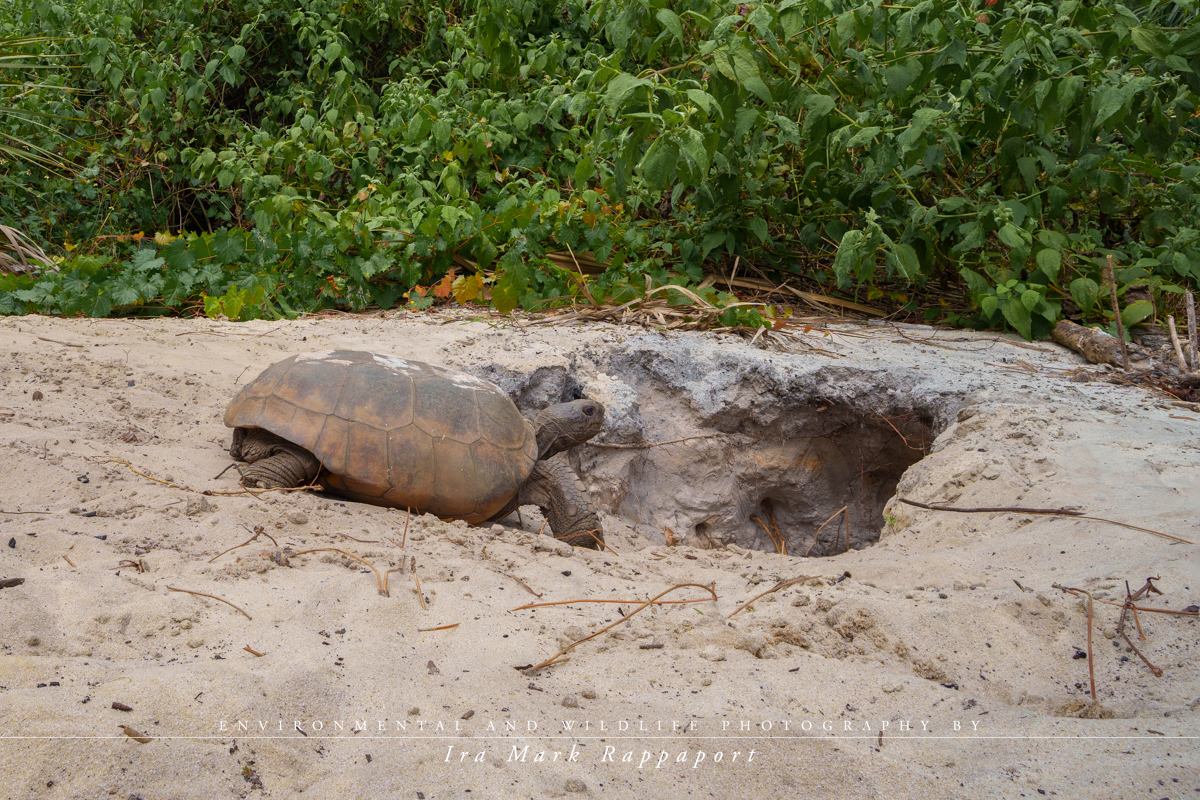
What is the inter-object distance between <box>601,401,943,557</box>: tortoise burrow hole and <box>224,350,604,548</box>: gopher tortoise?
1327mm

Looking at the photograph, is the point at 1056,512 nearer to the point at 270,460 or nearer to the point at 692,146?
the point at 692,146

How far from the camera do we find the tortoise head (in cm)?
355

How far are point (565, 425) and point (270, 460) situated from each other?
52.9 inches

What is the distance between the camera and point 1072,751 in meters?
1.38

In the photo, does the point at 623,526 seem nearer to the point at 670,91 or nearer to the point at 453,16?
the point at 670,91

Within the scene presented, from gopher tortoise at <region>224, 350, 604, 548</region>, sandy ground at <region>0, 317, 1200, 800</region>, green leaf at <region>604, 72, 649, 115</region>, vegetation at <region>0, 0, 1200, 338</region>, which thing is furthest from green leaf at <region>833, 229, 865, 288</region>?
gopher tortoise at <region>224, 350, 604, 548</region>

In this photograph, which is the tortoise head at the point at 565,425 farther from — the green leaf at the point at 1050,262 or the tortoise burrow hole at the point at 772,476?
the green leaf at the point at 1050,262

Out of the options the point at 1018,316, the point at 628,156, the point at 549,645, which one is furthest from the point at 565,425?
the point at 1018,316

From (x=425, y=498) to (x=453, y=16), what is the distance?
6.58 metres

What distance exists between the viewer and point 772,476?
4.43 meters

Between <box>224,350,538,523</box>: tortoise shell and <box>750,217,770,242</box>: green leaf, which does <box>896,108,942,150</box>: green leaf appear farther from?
<box>224,350,538,523</box>: tortoise shell

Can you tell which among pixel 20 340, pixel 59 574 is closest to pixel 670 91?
pixel 59 574

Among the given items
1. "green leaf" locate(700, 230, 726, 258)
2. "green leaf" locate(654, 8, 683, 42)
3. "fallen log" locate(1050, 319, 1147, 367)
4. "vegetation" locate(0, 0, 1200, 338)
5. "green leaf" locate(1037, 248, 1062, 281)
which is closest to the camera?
"green leaf" locate(654, 8, 683, 42)

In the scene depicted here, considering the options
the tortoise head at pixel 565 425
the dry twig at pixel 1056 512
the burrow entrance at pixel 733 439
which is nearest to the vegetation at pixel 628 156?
the burrow entrance at pixel 733 439
